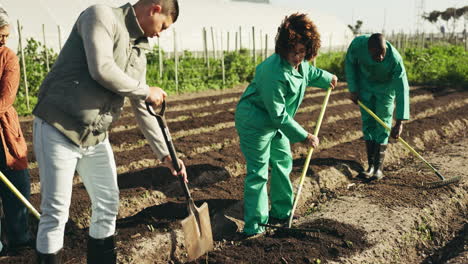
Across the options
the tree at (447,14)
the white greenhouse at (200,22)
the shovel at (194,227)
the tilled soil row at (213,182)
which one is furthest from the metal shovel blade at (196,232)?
the tree at (447,14)

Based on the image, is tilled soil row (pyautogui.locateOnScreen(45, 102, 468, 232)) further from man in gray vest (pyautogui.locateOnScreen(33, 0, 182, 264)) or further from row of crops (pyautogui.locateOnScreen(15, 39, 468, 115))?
row of crops (pyautogui.locateOnScreen(15, 39, 468, 115))

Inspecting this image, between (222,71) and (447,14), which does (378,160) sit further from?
(447,14)

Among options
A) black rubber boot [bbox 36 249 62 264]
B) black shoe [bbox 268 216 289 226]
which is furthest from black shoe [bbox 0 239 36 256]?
black shoe [bbox 268 216 289 226]

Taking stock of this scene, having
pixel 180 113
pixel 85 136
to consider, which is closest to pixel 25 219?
pixel 85 136

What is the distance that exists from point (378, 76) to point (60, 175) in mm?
3597

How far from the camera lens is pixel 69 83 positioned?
232 centimetres

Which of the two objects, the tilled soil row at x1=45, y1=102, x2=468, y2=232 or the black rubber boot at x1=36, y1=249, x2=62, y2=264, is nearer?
the black rubber boot at x1=36, y1=249, x2=62, y2=264

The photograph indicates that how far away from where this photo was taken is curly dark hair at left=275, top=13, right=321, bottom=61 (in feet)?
10.7

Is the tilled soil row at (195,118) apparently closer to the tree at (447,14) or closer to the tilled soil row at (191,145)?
the tilled soil row at (191,145)

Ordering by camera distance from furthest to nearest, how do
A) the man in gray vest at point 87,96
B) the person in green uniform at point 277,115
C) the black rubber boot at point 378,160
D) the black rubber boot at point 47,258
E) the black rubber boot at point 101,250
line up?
the black rubber boot at point 378,160
the person in green uniform at point 277,115
the black rubber boot at point 101,250
the black rubber boot at point 47,258
the man in gray vest at point 87,96

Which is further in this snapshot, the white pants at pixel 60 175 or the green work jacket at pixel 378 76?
the green work jacket at pixel 378 76

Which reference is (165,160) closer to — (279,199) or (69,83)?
(69,83)

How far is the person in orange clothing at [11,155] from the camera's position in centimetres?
315

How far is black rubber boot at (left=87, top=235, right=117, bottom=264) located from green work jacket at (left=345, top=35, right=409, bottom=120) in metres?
3.23
